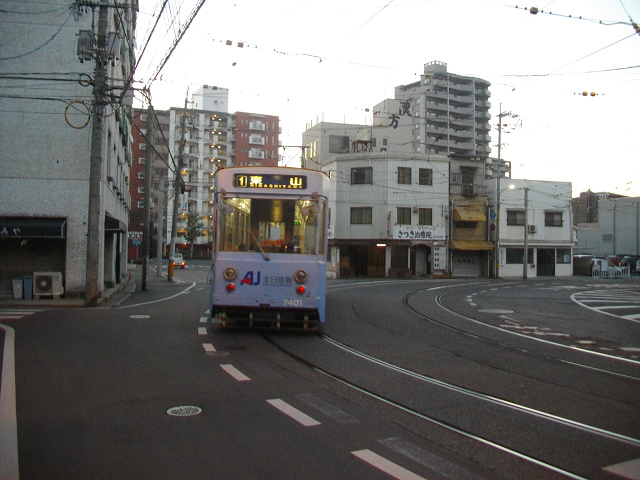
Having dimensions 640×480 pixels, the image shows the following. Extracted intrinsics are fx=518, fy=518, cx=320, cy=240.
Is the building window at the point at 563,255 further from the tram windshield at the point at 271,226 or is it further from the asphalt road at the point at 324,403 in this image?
the tram windshield at the point at 271,226

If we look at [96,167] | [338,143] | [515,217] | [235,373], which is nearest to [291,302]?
[235,373]

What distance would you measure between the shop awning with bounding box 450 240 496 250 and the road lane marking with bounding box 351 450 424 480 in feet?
135

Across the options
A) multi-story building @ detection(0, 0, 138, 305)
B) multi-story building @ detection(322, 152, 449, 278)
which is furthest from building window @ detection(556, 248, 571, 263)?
→ multi-story building @ detection(0, 0, 138, 305)

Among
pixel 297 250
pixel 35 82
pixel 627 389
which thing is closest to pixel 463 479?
pixel 627 389

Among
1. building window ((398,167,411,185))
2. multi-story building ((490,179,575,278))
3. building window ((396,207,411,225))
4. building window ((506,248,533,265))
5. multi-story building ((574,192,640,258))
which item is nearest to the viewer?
building window ((396,207,411,225))

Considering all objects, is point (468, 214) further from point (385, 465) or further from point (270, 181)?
point (385, 465)

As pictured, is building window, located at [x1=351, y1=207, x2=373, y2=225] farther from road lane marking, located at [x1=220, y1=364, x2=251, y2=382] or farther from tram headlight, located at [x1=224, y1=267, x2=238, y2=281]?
road lane marking, located at [x1=220, y1=364, x2=251, y2=382]

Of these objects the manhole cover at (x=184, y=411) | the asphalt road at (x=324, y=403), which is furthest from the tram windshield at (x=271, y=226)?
the manhole cover at (x=184, y=411)

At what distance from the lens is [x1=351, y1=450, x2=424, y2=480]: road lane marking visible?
4084 mm

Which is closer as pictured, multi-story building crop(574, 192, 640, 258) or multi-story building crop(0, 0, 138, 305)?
multi-story building crop(0, 0, 138, 305)

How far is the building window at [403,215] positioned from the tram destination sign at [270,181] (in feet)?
112

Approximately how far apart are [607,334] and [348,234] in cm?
3232

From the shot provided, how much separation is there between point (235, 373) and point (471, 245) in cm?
4017

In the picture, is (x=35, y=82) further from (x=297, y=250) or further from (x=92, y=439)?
(x=92, y=439)
